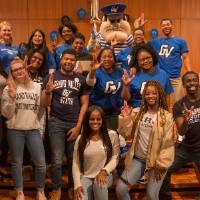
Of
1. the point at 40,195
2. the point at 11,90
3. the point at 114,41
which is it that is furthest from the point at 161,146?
the point at 114,41

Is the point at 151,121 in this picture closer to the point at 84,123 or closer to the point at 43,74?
the point at 84,123

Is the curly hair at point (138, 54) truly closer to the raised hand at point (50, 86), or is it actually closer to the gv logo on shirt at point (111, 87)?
the gv logo on shirt at point (111, 87)

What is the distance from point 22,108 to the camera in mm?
3393

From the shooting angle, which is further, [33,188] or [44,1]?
[44,1]

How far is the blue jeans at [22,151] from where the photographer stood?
3.37 metres

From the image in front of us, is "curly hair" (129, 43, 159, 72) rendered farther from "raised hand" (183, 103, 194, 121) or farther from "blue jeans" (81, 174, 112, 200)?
"blue jeans" (81, 174, 112, 200)

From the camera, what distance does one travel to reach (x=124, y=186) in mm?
3160

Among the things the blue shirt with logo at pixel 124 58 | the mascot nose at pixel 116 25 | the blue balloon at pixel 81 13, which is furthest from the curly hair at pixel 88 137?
the blue balloon at pixel 81 13

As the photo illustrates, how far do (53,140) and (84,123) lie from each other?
401 mm

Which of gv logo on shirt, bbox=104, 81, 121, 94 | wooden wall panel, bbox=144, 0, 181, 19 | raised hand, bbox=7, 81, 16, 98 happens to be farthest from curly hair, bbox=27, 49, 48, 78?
wooden wall panel, bbox=144, 0, 181, 19

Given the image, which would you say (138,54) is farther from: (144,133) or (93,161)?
(93,161)

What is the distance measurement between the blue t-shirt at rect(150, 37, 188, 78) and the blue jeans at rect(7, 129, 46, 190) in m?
2.09

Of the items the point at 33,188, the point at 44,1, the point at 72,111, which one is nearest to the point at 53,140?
the point at 72,111

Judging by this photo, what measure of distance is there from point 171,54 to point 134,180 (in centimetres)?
216
